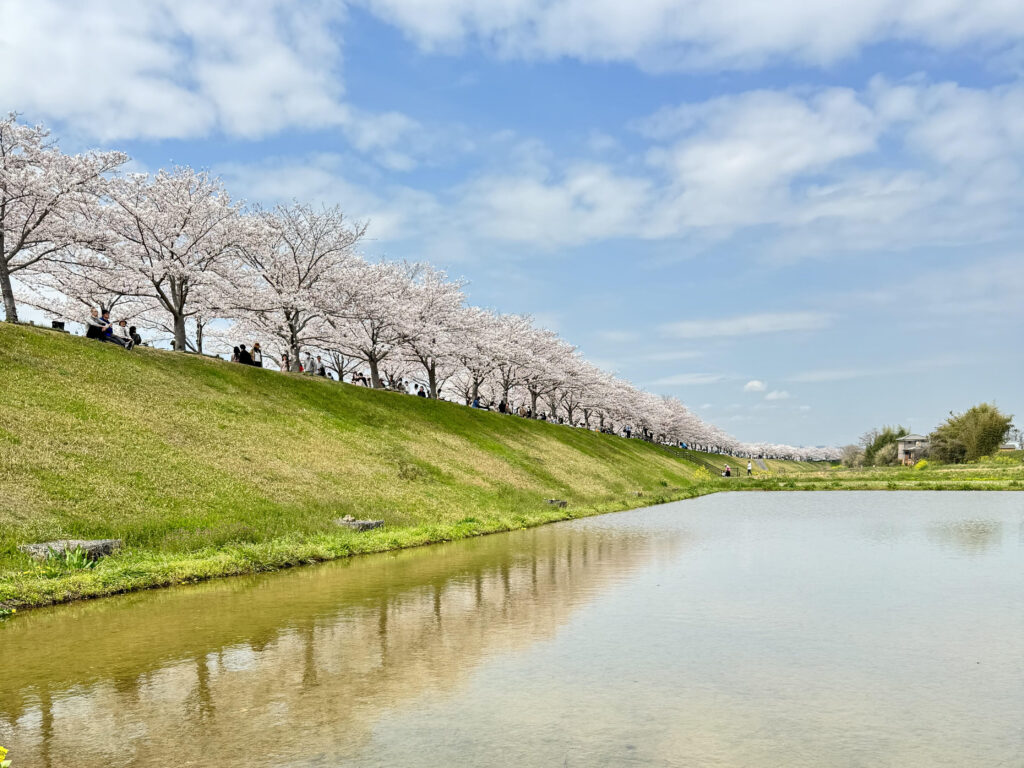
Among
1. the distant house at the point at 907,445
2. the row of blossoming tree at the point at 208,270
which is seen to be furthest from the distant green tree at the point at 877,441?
the row of blossoming tree at the point at 208,270

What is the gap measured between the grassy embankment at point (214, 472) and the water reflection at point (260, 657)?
9.24 ft

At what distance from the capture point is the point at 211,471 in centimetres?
2464

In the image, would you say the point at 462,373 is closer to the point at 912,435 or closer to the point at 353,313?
the point at 353,313

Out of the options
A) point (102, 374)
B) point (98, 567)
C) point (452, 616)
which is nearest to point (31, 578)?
point (98, 567)

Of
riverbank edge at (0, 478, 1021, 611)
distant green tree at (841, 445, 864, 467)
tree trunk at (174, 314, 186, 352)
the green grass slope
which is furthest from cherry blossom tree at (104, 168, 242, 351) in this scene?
distant green tree at (841, 445, 864, 467)

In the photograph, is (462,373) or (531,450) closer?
(531,450)

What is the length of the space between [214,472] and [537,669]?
63.8ft

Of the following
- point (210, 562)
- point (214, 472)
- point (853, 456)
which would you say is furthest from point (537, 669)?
point (853, 456)

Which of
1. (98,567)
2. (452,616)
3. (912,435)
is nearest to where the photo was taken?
(452,616)

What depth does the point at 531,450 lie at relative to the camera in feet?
180

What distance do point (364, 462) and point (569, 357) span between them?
7030 cm

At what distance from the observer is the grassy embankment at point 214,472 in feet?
56.6

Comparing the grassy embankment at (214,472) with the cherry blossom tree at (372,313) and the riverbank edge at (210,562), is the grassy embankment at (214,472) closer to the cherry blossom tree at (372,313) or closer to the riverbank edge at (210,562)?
the riverbank edge at (210,562)

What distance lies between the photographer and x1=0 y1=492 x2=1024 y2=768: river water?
20.0 feet
